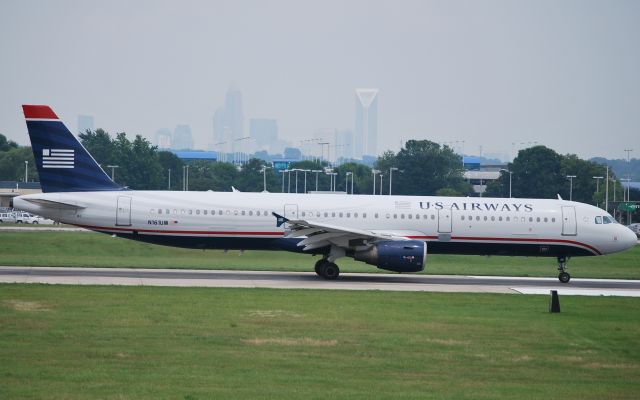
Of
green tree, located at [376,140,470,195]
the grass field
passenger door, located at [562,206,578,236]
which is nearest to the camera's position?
passenger door, located at [562,206,578,236]

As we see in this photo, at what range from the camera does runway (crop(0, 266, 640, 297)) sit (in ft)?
103

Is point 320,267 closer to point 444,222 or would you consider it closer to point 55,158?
point 444,222

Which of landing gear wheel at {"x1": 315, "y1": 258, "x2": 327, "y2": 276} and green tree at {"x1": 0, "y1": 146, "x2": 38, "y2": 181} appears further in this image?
green tree at {"x1": 0, "y1": 146, "x2": 38, "y2": 181}

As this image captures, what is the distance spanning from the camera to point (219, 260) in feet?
139

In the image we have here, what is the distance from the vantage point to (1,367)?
16.8m

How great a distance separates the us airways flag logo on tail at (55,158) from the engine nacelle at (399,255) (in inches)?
473

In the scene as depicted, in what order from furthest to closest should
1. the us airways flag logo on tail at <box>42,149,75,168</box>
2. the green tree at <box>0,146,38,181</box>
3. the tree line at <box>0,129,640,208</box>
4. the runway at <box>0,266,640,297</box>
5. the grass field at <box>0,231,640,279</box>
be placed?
the green tree at <box>0,146,38,181</box>, the tree line at <box>0,129,640,208</box>, the grass field at <box>0,231,640,279</box>, the us airways flag logo on tail at <box>42,149,75,168</box>, the runway at <box>0,266,640,297</box>

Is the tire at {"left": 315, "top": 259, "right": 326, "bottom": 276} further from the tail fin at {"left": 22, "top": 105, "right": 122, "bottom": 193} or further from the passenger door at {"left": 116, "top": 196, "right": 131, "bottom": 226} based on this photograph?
the tail fin at {"left": 22, "top": 105, "right": 122, "bottom": 193}

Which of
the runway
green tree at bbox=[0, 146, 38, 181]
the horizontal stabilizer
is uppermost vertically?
green tree at bbox=[0, 146, 38, 181]

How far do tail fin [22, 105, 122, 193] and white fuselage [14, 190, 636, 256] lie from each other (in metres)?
0.51

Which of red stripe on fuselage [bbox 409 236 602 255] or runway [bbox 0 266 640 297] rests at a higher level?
red stripe on fuselage [bbox 409 236 602 255]

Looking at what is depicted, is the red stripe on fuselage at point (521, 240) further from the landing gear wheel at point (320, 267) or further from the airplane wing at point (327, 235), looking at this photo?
the landing gear wheel at point (320, 267)

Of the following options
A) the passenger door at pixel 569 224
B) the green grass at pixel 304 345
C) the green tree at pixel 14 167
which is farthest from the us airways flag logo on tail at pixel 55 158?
the green tree at pixel 14 167

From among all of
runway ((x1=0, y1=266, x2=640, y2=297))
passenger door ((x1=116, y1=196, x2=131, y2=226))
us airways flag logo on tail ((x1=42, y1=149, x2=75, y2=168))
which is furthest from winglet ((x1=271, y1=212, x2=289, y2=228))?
us airways flag logo on tail ((x1=42, y1=149, x2=75, y2=168))
